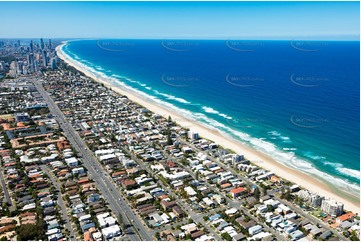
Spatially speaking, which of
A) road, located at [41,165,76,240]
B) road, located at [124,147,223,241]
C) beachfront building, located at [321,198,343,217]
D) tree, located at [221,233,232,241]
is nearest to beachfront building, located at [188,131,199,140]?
road, located at [124,147,223,241]

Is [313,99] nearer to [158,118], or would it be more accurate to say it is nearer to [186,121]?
[186,121]

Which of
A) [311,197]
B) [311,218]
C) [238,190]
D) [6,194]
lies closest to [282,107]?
[311,197]

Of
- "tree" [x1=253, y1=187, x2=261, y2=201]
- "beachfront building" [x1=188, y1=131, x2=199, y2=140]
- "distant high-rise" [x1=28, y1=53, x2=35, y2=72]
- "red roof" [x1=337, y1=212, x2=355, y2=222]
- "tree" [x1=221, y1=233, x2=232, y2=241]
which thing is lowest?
"tree" [x1=221, y1=233, x2=232, y2=241]

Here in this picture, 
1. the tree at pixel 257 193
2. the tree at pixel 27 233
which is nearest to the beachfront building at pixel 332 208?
the tree at pixel 257 193

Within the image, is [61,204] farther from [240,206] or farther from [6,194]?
[240,206]

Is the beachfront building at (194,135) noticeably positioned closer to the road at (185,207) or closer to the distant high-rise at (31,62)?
the road at (185,207)

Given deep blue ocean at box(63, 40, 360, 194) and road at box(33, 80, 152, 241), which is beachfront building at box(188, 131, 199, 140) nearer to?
deep blue ocean at box(63, 40, 360, 194)
